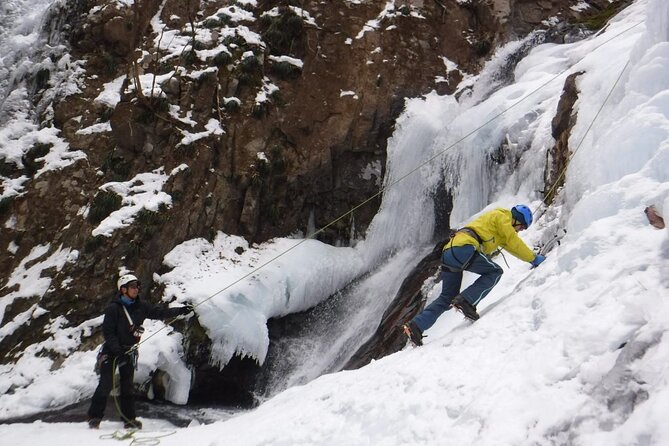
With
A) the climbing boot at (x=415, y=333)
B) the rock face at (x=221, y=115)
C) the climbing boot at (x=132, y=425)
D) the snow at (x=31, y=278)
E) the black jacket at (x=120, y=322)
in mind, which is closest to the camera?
the climbing boot at (x=415, y=333)

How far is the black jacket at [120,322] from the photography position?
507 cm

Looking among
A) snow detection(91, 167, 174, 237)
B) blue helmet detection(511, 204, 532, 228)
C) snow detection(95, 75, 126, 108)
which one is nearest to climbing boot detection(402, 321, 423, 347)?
blue helmet detection(511, 204, 532, 228)

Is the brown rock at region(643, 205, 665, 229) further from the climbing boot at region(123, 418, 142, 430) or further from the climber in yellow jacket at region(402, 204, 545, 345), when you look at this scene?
the climbing boot at region(123, 418, 142, 430)

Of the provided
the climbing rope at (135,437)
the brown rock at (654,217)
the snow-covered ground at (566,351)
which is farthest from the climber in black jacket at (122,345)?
the brown rock at (654,217)

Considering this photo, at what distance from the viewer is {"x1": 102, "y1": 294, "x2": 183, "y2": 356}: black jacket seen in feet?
16.6

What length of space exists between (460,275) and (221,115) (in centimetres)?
750

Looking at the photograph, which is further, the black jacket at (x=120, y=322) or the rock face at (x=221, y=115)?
the rock face at (x=221, y=115)

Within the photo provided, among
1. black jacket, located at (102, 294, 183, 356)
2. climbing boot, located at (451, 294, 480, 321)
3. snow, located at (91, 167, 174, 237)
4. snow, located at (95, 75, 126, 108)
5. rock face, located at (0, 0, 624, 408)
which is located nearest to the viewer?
climbing boot, located at (451, 294, 480, 321)

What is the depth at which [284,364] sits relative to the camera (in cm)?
903

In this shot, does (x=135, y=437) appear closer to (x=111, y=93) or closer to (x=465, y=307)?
(x=465, y=307)

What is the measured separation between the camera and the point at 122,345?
5.17 metres

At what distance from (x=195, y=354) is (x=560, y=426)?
675 cm

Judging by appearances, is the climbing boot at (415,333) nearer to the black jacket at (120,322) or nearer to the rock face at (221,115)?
the black jacket at (120,322)

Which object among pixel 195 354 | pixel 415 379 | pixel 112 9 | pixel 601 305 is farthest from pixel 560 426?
pixel 112 9
